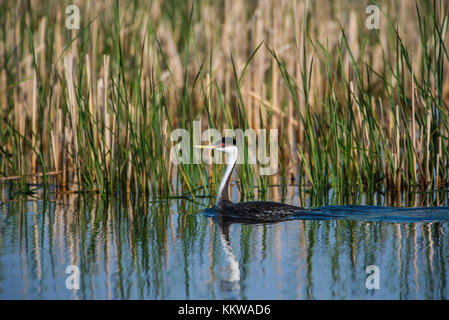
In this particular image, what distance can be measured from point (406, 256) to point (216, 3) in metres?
7.03

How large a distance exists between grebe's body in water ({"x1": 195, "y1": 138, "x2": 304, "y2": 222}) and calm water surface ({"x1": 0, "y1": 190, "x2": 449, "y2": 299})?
15cm

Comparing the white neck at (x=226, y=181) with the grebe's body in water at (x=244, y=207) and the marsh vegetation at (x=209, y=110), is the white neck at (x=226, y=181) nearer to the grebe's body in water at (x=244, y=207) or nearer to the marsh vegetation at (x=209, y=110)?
the grebe's body in water at (x=244, y=207)

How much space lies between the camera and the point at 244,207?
6.27 metres

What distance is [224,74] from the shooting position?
902cm

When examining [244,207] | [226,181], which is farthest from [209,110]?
[244,207]

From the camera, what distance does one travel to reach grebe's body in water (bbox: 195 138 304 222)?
604cm

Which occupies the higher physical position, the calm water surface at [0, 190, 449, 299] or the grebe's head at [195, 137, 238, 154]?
the grebe's head at [195, 137, 238, 154]

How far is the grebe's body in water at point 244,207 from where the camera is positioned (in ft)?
19.8

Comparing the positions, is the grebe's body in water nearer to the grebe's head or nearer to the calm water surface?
the grebe's head

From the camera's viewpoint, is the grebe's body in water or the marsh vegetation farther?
the marsh vegetation

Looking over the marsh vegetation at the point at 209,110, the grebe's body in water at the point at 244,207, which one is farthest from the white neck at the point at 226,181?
the marsh vegetation at the point at 209,110

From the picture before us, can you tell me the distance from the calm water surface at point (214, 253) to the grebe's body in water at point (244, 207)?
15cm

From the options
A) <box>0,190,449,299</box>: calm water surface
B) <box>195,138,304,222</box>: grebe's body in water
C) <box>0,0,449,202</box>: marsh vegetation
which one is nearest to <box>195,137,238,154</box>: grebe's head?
<box>195,138,304,222</box>: grebe's body in water
